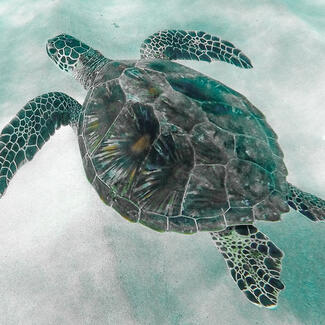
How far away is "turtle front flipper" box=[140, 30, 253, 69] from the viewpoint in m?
3.20

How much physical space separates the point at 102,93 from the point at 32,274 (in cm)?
171

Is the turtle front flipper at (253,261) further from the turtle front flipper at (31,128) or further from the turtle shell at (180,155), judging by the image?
A: the turtle front flipper at (31,128)

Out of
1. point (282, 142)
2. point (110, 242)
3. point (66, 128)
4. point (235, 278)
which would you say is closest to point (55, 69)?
point (66, 128)

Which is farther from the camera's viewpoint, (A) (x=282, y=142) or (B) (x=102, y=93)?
(A) (x=282, y=142)

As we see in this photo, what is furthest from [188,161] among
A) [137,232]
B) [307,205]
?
[307,205]

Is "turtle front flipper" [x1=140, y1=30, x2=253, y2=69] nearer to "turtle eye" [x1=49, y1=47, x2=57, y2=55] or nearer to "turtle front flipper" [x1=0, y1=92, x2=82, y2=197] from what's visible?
"turtle eye" [x1=49, y1=47, x2=57, y2=55]

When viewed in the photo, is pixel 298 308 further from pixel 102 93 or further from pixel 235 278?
pixel 102 93

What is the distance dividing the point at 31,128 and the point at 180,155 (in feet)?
5.51

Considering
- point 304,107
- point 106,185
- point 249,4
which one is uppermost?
point 249,4

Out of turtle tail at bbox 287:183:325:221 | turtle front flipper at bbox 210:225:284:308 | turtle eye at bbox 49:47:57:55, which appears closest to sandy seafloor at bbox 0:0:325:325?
turtle front flipper at bbox 210:225:284:308

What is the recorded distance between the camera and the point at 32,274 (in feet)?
6.78

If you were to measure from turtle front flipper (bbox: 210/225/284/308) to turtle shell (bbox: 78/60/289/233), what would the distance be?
25 centimetres

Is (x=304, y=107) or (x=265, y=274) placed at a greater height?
(x=304, y=107)

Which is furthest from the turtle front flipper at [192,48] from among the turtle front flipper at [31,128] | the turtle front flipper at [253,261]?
the turtle front flipper at [253,261]
